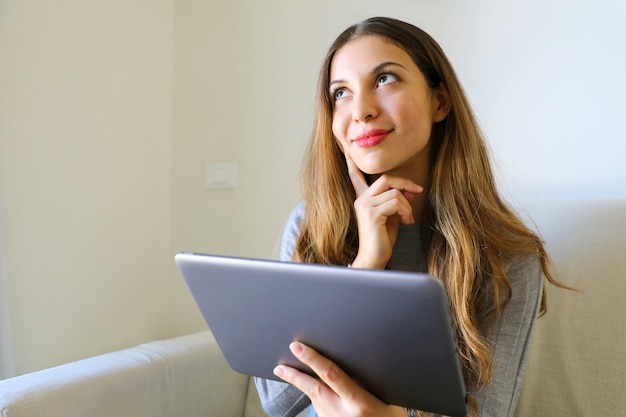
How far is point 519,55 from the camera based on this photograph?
4.41ft

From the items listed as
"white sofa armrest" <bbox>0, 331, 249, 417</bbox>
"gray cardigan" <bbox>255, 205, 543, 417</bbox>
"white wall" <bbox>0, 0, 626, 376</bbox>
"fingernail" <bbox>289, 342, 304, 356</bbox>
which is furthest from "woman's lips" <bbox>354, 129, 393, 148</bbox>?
"white sofa armrest" <bbox>0, 331, 249, 417</bbox>

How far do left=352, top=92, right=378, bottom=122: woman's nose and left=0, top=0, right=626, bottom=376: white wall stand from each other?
1.73 feet

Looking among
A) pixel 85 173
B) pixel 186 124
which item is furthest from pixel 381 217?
pixel 186 124

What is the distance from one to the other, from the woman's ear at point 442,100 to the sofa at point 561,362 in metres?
0.29

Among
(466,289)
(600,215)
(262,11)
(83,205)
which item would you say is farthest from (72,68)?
(600,215)

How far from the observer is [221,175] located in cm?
190

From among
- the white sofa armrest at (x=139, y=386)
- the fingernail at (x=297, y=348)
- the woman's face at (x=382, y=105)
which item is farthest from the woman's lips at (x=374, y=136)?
the white sofa armrest at (x=139, y=386)

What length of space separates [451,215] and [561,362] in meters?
0.36

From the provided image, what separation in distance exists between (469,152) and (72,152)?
1.11 meters

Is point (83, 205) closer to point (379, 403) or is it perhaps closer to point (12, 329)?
point (12, 329)

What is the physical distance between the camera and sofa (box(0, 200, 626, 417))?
3.33 feet

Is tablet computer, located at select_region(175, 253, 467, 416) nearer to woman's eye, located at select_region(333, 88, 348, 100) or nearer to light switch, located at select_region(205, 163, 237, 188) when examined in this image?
woman's eye, located at select_region(333, 88, 348, 100)

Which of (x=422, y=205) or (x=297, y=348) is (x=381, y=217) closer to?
(x=422, y=205)

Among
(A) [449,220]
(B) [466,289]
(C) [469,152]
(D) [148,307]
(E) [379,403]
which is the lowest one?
(D) [148,307]
